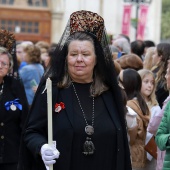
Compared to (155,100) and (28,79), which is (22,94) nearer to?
(155,100)

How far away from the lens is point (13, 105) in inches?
252

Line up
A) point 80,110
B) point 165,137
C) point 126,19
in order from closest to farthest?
point 80,110 < point 165,137 < point 126,19

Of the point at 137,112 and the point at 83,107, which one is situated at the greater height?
the point at 83,107

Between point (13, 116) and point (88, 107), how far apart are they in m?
2.02

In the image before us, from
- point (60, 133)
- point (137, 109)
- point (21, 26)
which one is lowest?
point (21, 26)

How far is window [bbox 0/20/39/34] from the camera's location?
83.9 feet

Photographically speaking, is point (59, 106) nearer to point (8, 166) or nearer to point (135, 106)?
point (8, 166)

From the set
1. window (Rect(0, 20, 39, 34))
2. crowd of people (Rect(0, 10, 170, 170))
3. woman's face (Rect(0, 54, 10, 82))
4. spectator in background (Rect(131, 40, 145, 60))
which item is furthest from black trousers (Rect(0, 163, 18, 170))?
window (Rect(0, 20, 39, 34))

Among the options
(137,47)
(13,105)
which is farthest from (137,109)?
(137,47)

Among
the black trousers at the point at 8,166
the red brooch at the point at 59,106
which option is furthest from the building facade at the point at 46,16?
the red brooch at the point at 59,106

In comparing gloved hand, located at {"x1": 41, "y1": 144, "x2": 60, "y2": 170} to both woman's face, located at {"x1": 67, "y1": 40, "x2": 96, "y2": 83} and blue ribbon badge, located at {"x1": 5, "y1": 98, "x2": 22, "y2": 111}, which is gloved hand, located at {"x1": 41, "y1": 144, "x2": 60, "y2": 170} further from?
blue ribbon badge, located at {"x1": 5, "y1": 98, "x2": 22, "y2": 111}

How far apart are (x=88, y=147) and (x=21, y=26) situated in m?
21.7

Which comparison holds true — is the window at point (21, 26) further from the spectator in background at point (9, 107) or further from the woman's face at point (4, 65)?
the woman's face at point (4, 65)

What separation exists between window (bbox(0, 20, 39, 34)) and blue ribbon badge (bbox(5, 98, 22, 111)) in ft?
63.5
